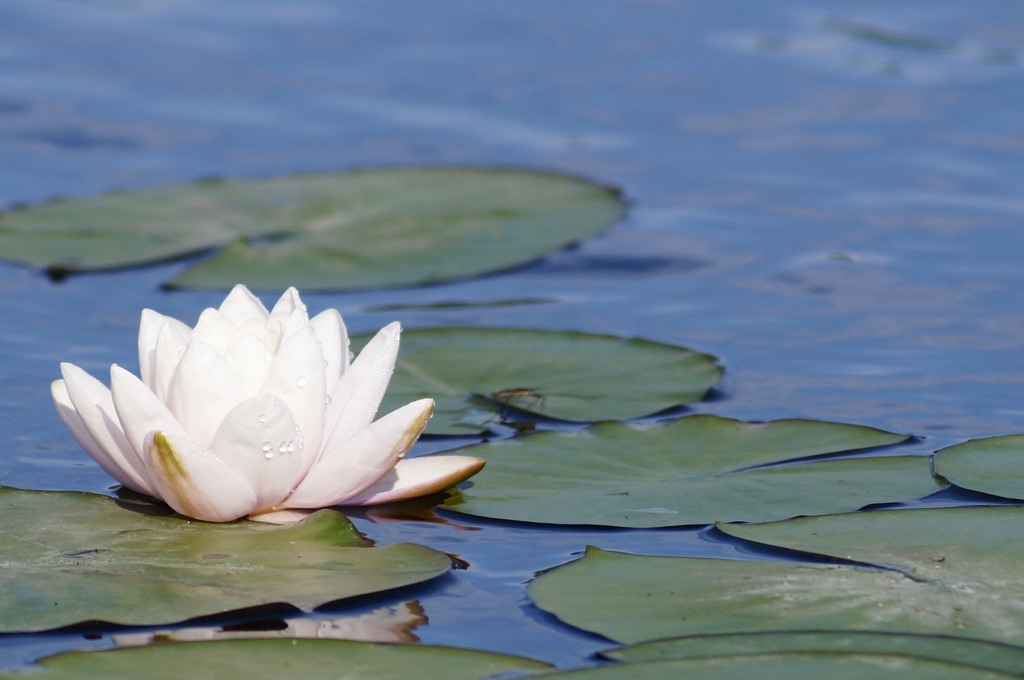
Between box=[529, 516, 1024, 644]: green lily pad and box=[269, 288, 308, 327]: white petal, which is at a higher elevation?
box=[269, 288, 308, 327]: white petal

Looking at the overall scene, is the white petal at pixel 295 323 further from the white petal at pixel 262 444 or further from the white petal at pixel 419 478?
the white petal at pixel 419 478

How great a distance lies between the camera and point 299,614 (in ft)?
8.73

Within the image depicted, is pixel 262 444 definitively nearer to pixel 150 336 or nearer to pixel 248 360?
pixel 248 360

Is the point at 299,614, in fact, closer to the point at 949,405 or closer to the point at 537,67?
the point at 949,405

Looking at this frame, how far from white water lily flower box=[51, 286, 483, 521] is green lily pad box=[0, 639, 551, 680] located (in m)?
0.56

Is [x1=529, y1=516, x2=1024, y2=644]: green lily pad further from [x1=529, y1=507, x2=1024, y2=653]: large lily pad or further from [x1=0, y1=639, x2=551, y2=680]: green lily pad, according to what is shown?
[x1=0, y1=639, x2=551, y2=680]: green lily pad

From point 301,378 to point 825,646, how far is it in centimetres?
118

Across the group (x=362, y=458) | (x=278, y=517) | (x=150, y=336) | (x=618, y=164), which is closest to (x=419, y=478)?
(x=362, y=458)

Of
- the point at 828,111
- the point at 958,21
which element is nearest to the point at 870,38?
the point at 958,21

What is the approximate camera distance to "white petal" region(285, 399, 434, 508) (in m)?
3.00

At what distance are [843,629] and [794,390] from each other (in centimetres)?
167

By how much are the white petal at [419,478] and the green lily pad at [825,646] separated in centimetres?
78

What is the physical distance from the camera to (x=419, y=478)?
317 centimetres

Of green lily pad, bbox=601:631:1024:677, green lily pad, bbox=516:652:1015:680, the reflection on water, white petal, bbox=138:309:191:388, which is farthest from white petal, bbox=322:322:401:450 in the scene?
green lily pad, bbox=516:652:1015:680
